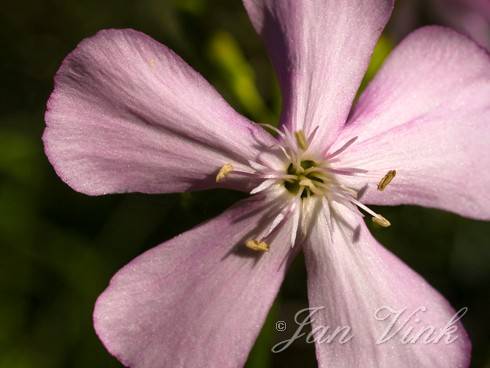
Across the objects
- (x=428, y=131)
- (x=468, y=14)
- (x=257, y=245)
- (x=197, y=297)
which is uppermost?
(x=468, y=14)

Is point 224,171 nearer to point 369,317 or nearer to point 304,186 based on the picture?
point 304,186

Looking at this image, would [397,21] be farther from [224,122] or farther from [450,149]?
[224,122]

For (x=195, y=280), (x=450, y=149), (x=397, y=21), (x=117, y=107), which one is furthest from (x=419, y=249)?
(x=117, y=107)

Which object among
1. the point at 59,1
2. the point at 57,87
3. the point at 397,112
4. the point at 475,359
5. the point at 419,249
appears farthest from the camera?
the point at 59,1

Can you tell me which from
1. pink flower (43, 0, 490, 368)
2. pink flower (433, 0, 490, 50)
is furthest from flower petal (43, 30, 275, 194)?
pink flower (433, 0, 490, 50)

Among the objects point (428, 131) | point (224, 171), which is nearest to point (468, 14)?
point (428, 131)
